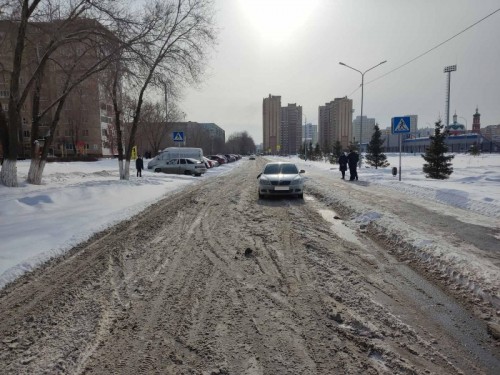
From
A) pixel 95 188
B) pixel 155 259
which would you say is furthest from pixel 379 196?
pixel 95 188

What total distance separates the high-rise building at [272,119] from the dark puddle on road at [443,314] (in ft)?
410

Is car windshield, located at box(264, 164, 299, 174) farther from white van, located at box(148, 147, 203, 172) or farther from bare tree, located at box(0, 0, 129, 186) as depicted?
white van, located at box(148, 147, 203, 172)

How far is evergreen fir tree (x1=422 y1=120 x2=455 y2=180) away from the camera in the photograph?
24200 millimetres

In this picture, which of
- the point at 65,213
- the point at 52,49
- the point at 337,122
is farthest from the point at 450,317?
the point at 337,122

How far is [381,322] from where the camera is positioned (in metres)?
3.36

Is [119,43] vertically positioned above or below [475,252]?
above

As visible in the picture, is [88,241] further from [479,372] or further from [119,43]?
[119,43]

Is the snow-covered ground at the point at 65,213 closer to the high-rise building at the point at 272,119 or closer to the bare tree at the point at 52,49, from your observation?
the bare tree at the point at 52,49

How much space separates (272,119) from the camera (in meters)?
130

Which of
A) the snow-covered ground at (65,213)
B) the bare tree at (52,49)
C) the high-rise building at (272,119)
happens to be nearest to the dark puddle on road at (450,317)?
the snow-covered ground at (65,213)

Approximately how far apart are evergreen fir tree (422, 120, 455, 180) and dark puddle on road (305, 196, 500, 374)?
22393mm

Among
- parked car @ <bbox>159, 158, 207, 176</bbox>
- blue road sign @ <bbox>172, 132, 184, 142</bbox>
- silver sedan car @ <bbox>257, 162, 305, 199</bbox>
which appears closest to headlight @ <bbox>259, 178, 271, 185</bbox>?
silver sedan car @ <bbox>257, 162, 305, 199</bbox>

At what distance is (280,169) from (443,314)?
1069cm

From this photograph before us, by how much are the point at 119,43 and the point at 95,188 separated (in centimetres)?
632
